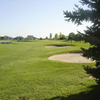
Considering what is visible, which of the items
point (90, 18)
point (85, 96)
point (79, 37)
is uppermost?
point (90, 18)

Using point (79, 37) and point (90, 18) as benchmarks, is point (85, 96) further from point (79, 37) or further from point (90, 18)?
point (90, 18)

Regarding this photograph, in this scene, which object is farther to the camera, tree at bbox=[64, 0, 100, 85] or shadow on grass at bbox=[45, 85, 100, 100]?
shadow on grass at bbox=[45, 85, 100, 100]

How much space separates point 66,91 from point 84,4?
4.17 m

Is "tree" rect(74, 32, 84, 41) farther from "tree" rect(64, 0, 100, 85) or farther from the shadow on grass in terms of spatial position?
the shadow on grass

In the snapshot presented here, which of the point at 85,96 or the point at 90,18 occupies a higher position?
the point at 90,18

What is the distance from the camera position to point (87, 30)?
5340mm

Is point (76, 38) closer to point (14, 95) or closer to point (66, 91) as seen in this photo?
point (66, 91)

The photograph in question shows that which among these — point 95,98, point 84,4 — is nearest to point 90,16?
point 84,4

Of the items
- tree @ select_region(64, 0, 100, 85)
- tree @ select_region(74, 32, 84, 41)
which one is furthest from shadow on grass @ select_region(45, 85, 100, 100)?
tree @ select_region(74, 32, 84, 41)

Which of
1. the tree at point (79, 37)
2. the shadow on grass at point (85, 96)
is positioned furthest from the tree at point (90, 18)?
the shadow on grass at point (85, 96)

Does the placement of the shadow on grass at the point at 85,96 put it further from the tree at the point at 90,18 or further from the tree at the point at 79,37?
the tree at the point at 79,37

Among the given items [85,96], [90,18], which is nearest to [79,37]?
[90,18]

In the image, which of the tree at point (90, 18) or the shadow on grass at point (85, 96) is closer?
the tree at point (90, 18)

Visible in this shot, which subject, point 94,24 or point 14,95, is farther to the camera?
point 14,95
